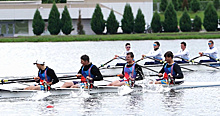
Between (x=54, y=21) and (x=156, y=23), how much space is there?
510 inches

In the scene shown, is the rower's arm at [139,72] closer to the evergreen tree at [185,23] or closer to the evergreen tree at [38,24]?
the evergreen tree at [185,23]

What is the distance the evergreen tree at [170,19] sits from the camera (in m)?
72.0

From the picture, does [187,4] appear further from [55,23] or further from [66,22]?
[55,23]

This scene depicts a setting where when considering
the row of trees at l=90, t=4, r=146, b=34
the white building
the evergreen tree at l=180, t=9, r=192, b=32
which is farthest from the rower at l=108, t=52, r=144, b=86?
the white building

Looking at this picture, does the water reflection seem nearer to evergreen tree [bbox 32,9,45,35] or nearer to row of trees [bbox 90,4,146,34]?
row of trees [bbox 90,4,146,34]

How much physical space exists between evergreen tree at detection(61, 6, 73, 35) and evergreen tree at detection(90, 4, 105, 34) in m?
2.95

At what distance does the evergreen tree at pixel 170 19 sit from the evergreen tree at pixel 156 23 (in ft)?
2.77

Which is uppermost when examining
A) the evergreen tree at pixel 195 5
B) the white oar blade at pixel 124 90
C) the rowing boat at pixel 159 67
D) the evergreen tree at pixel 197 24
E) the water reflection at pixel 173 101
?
the evergreen tree at pixel 195 5

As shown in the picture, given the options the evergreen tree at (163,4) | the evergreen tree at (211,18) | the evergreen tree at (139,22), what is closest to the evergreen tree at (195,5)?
the evergreen tree at (163,4)

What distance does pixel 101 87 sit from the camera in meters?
21.1

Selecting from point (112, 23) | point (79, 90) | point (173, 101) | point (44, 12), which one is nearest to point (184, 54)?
point (173, 101)

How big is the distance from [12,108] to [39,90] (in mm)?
1805

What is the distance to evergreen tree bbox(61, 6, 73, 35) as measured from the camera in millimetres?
71812

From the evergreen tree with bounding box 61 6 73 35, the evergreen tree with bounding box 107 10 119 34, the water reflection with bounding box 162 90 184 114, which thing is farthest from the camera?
the evergreen tree with bounding box 61 6 73 35
